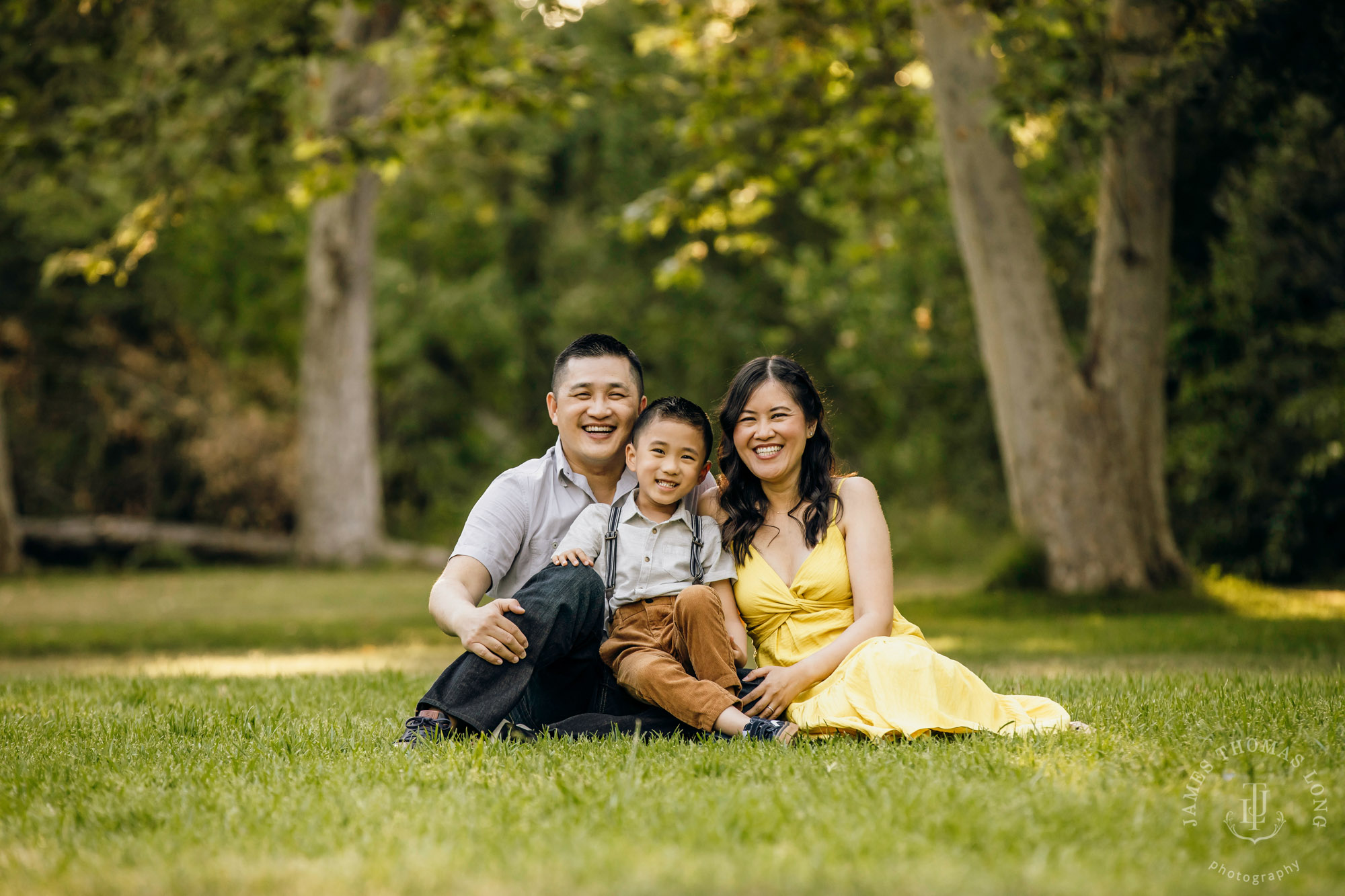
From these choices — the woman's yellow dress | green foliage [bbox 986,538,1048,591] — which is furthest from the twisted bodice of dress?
green foliage [bbox 986,538,1048,591]

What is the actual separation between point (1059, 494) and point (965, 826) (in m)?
8.48

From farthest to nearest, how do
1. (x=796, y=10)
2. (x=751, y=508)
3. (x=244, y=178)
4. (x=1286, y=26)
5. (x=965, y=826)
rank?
(x=244, y=178) → (x=796, y=10) → (x=1286, y=26) → (x=751, y=508) → (x=965, y=826)

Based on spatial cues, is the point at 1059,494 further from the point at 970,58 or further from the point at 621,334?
the point at 621,334

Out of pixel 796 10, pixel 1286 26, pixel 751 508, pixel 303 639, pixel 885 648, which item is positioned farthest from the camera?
pixel 796 10

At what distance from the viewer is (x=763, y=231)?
26500 mm

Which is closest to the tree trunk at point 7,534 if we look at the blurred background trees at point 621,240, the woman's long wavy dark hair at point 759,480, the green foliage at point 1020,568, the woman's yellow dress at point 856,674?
the blurred background trees at point 621,240

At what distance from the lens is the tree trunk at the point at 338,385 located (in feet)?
59.8

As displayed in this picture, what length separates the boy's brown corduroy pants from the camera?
4.10 m

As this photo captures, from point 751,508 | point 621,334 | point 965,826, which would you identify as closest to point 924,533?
point 621,334

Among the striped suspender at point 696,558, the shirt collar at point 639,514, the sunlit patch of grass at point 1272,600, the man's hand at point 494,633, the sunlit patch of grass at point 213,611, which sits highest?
the shirt collar at point 639,514

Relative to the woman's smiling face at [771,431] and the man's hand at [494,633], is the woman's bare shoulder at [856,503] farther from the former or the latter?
the man's hand at [494,633]

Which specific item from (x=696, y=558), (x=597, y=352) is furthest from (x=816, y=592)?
(x=597, y=352)

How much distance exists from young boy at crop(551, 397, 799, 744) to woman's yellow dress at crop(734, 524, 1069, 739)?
5.0 inches

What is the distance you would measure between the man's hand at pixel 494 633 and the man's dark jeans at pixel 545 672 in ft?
0.16
